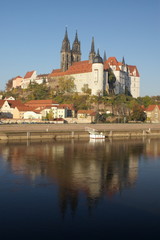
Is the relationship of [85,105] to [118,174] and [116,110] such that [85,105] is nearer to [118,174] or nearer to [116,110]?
[116,110]

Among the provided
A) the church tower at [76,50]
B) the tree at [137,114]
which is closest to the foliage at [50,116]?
the tree at [137,114]

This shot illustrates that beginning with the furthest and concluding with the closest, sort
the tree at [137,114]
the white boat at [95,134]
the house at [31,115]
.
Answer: the tree at [137,114]
the house at [31,115]
the white boat at [95,134]

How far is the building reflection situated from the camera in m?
22.0

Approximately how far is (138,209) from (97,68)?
69.7m

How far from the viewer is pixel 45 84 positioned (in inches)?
4023

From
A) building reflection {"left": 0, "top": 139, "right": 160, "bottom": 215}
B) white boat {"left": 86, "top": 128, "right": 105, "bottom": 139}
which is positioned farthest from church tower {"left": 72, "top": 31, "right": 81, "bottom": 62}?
building reflection {"left": 0, "top": 139, "right": 160, "bottom": 215}

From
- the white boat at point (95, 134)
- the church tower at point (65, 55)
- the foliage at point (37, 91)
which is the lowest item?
the white boat at point (95, 134)

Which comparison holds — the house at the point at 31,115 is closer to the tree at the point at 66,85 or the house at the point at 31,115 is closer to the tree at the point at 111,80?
the tree at the point at 66,85

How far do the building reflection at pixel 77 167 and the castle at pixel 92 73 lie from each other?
149 feet

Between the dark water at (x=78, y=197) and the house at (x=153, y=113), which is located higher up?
the house at (x=153, y=113)

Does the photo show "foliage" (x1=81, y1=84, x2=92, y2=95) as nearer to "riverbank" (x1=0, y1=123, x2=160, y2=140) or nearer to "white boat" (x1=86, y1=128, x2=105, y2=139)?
"riverbank" (x1=0, y1=123, x2=160, y2=140)

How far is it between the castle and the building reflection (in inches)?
1792

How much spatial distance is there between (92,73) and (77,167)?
199ft

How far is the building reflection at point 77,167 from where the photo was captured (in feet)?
72.3
